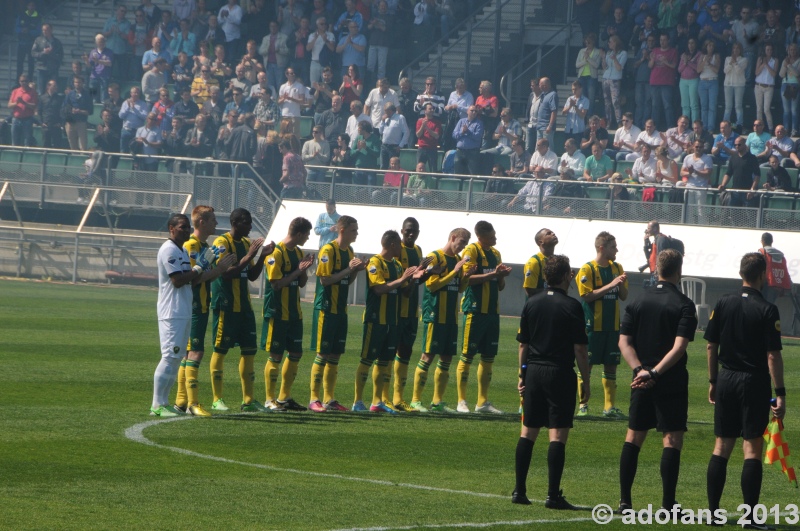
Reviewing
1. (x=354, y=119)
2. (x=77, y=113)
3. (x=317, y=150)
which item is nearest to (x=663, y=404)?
(x=317, y=150)

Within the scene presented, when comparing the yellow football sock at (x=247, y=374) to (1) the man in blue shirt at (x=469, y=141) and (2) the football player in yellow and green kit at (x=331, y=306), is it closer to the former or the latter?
(2) the football player in yellow and green kit at (x=331, y=306)

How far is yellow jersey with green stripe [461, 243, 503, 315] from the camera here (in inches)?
515

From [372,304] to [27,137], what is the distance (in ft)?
76.8

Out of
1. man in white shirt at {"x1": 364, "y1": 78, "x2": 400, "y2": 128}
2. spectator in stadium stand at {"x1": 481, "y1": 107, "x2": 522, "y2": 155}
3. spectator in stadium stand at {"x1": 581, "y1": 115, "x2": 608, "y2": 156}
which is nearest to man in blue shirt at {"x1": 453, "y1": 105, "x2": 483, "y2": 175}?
spectator in stadium stand at {"x1": 481, "y1": 107, "x2": 522, "y2": 155}

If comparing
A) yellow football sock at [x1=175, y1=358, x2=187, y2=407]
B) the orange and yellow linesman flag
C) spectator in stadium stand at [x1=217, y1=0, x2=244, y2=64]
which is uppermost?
spectator in stadium stand at [x1=217, y1=0, x2=244, y2=64]

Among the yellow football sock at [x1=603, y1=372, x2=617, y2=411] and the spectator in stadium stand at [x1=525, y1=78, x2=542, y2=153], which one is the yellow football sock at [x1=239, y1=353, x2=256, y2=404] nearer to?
the yellow football sock at [x1=603, y1=372, x2=617, y2=411]

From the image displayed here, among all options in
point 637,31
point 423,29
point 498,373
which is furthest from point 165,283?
point 423,29

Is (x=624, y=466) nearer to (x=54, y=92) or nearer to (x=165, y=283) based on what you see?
(x=165, y=283)

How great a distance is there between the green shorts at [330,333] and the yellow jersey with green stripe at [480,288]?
1.42m

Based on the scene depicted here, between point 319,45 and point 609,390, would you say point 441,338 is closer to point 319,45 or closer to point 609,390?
point 609,390

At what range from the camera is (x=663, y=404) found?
8.00 metres

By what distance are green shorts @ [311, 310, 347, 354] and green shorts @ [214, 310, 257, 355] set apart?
706mm

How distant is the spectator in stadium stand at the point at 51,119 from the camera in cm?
3347

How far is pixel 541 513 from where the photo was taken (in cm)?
797
